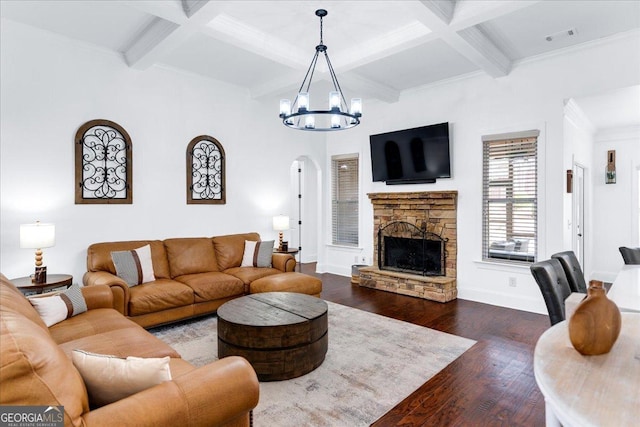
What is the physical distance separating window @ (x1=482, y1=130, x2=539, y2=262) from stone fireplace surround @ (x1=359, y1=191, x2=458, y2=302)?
0.47 metres

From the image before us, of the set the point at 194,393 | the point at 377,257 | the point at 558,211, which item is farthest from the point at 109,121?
the point at 558,211

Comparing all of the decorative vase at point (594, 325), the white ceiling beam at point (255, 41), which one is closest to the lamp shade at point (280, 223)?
the white ceiling beam at point (255, 41)

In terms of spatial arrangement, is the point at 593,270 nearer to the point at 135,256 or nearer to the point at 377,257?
the point at 377,257

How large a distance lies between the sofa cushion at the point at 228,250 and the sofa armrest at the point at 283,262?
1.60 ft

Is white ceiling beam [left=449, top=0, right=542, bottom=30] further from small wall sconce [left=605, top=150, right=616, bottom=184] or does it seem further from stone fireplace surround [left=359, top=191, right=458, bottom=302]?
small wall sconce [left=605, top=150, right=616, bottom=184]

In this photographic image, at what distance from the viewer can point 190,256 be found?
4484 millimetres

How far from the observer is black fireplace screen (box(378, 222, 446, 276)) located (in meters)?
5.36

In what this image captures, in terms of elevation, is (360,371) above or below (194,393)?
below

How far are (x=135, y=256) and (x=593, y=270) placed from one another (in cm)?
727

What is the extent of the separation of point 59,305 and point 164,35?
2.67m

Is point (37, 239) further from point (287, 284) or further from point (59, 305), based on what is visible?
point (287, 284)

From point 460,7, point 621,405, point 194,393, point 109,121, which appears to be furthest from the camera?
point 109,121

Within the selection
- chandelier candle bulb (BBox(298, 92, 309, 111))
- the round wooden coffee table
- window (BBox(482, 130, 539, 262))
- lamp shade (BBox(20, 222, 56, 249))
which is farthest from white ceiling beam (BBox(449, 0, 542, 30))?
lamp shade (BBox(20, 222, 56, 249))

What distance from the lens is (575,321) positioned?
46.9 inches
